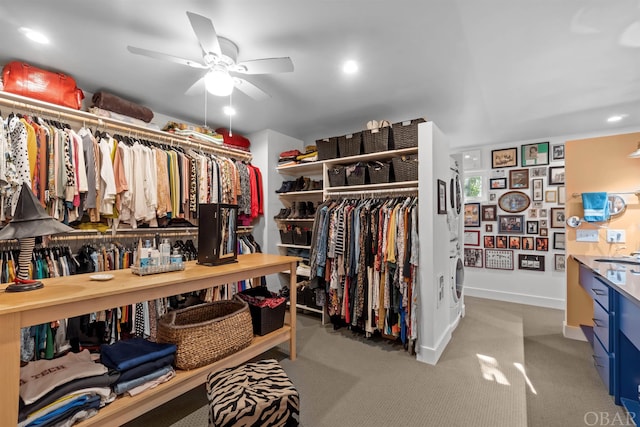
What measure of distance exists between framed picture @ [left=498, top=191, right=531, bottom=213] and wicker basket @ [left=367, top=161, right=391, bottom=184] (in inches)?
102

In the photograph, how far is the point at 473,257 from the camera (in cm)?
484

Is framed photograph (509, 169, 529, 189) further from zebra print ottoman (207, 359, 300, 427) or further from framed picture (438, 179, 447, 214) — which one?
zebra print ottoman (207, 359, 300, 427)

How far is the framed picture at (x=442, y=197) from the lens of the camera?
2809mm

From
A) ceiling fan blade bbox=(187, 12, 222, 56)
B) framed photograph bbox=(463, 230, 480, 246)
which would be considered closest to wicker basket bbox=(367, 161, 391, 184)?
ceiling fan blade bbox=(187, 12, 222, 56)

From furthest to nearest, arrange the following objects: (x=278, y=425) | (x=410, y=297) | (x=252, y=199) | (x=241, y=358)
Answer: (x=252, y=199)
(x=410, y=297)
(x=241, y=358)
(x=278, y=425)

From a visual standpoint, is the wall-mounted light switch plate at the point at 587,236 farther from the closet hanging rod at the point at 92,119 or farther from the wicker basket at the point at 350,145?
the closet hanging rod at the point at 92,119

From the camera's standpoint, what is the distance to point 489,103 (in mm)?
3066

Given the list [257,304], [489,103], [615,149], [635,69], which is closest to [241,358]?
[257,304]

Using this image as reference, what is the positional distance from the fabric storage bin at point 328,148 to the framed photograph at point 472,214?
9.05 feet

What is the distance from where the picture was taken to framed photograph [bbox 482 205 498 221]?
4.65 m

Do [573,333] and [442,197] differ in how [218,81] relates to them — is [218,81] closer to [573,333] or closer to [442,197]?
[442,197]

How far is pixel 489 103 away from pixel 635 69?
106cm

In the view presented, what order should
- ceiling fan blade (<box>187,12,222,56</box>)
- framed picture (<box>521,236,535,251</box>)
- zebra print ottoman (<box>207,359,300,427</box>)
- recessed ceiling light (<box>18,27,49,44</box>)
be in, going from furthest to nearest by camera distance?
framed picture (<box>521,236,535,251</box>) < recessed ceiling light (<box>18,27,49,44</box>) < ceiling fan blade (<box>187,12,222,56</box>) < zebra print ottoman (<box>207,359,300,427</box>)

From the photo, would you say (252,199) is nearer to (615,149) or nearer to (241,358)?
(241,358)
